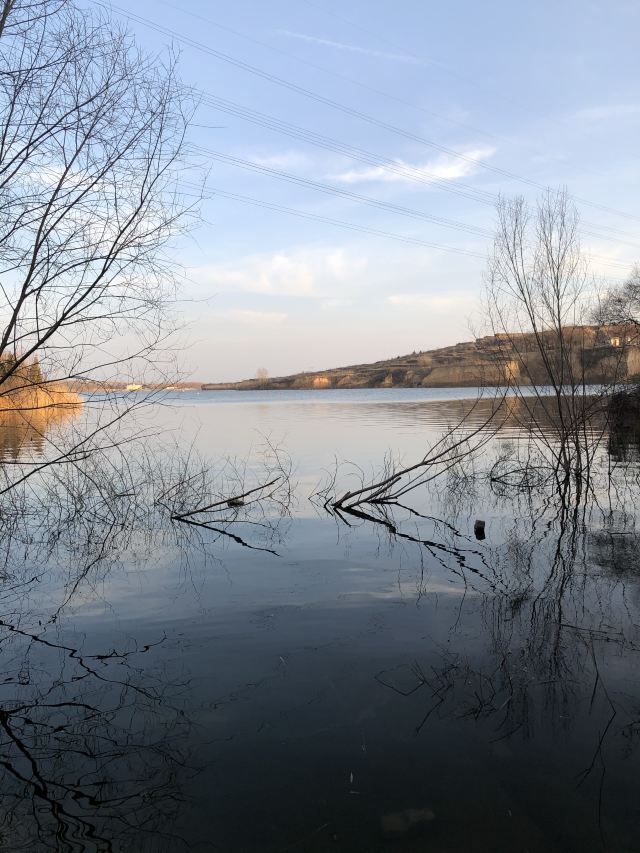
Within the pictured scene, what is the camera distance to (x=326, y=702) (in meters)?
5.43

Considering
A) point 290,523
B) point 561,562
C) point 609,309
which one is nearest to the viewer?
point 561,562

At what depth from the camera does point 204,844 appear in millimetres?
3740

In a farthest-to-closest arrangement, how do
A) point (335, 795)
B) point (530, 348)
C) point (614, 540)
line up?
point (530, 348), point (614, 540), point (335, 795)

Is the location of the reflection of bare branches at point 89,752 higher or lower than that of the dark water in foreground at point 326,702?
higher

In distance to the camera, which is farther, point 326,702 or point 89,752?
A: point 326,702

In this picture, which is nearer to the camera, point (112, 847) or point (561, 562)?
point (112, 847)

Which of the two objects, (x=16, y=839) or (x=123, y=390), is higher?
(x=123, y=390)

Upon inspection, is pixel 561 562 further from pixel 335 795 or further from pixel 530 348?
pixel 530 348

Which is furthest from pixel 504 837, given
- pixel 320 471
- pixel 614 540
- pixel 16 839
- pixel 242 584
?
pixel 320 471

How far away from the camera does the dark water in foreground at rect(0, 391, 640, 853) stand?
3908mm

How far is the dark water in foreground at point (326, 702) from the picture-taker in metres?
3.91

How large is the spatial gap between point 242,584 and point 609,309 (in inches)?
1208

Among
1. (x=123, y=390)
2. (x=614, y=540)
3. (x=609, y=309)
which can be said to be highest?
(x=609, y=309)

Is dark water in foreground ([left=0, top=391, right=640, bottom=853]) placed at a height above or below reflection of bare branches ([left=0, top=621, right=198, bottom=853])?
below
